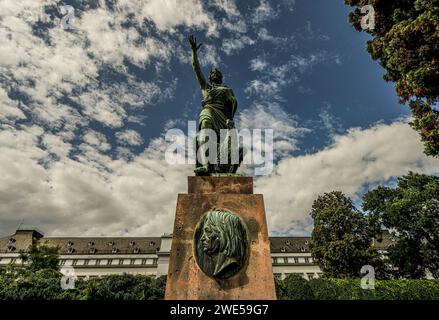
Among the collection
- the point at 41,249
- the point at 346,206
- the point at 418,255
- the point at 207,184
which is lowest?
the point at 207,184

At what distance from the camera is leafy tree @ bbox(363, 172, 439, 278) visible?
26.3 metres

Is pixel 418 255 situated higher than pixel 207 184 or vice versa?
pixel 418 255

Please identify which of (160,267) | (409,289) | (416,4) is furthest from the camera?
(160,267)

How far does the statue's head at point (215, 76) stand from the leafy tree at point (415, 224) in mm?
28137

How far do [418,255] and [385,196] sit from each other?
672cm

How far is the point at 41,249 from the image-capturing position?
118 ft

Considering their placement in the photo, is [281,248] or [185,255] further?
[281,248]

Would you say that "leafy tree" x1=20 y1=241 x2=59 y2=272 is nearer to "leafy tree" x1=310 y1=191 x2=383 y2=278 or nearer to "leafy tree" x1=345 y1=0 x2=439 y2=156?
"leafy tree" x1=310 y1=191 x2=383 y2=278

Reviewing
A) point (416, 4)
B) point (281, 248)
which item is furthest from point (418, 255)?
point (281, 248)

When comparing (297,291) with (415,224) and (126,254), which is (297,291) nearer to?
(415,224)

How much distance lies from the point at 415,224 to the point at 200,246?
100 feet

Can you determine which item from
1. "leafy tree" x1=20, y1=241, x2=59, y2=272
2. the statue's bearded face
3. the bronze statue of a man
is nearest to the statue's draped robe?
the bronze statue of a man

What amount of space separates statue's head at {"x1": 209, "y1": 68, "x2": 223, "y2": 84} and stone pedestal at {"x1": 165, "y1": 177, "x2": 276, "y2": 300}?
250 centimetres
